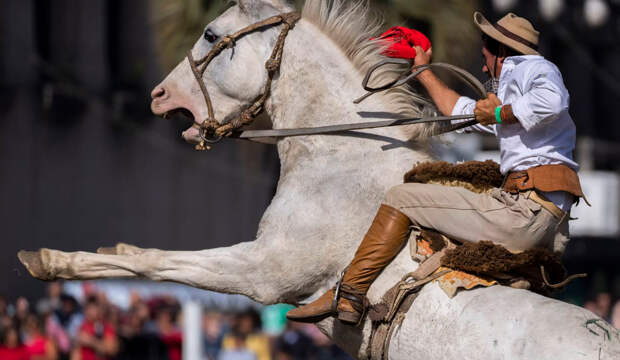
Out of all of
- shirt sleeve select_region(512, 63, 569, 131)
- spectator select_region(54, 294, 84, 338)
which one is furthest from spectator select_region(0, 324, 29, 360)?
shirt sleeve select_region(512, 63, 569, 131)

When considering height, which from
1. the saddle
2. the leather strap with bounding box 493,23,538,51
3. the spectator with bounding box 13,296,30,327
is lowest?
the spectator with bounding box 13,296,30,327

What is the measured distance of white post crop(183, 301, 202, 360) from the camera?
11.5 m

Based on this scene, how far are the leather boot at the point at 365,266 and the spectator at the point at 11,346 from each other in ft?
22.6

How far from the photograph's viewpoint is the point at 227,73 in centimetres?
633

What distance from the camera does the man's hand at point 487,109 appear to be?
557cm

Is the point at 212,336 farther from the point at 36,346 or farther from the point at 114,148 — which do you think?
the point at 114,148

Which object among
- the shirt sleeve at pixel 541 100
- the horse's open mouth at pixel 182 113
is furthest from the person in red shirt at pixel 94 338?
the shirt sleeve at pixel 541 100

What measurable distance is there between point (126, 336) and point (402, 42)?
757 centimetres

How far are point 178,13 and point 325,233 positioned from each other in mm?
9486

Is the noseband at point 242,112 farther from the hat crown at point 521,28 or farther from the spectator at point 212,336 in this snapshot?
the spectator at point 212,336

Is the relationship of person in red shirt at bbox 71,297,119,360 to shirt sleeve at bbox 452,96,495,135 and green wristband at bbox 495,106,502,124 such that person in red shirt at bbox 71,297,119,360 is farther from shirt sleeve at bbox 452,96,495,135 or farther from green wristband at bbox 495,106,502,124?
green wristband at bbox 495,106,502,124

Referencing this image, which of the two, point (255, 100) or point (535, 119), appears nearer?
point (535, 119)

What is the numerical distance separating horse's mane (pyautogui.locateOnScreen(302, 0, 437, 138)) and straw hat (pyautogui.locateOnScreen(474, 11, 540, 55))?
0.67 meters

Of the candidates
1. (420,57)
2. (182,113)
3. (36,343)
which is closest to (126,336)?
(36,343)
